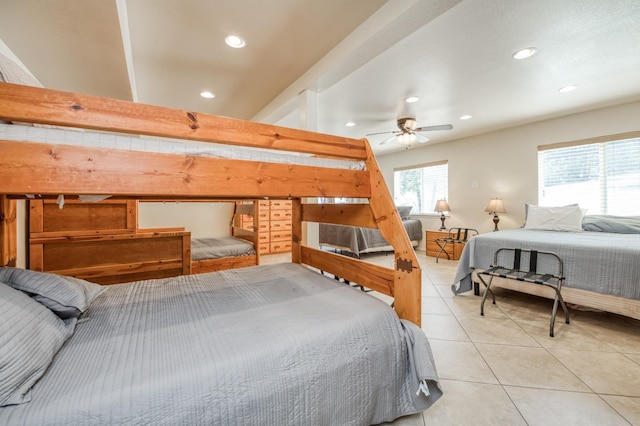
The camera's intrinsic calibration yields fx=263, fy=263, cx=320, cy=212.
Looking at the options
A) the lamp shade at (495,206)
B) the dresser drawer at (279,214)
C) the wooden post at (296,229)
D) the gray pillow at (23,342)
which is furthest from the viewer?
the dresser drawer at (279,214)

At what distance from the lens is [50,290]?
3.43 feet

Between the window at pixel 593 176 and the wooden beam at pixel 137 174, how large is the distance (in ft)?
15.2

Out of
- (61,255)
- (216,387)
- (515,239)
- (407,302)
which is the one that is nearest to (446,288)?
(515,239)

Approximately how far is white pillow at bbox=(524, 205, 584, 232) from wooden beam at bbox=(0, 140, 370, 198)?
3.70 meters

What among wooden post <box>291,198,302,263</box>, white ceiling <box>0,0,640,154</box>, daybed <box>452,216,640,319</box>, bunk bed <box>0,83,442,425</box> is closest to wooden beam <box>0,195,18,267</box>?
bunk bed <box>0,83,442,425</box>

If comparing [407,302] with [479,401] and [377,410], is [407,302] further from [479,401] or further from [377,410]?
[479,401]

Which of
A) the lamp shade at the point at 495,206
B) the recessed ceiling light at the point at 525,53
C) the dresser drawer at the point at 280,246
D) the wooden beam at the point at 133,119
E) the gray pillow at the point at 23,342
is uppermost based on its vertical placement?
the recessed ceiling light at the point at 525,53

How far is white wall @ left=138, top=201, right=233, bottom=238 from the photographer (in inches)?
166

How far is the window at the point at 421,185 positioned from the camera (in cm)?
574

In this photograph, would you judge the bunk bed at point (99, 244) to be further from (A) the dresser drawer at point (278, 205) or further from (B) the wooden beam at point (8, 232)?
(A) the dresser drawer at point (278, 205)

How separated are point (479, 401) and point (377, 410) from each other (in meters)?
0.70

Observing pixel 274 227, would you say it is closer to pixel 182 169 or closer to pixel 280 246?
pixel 280 246

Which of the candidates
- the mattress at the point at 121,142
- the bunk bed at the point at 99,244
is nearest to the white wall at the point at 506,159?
the mattress at the point at 121,142

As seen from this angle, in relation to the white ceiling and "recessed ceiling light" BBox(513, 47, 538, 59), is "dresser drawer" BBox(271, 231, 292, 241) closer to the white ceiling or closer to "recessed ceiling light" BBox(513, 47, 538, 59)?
the white ceiling
